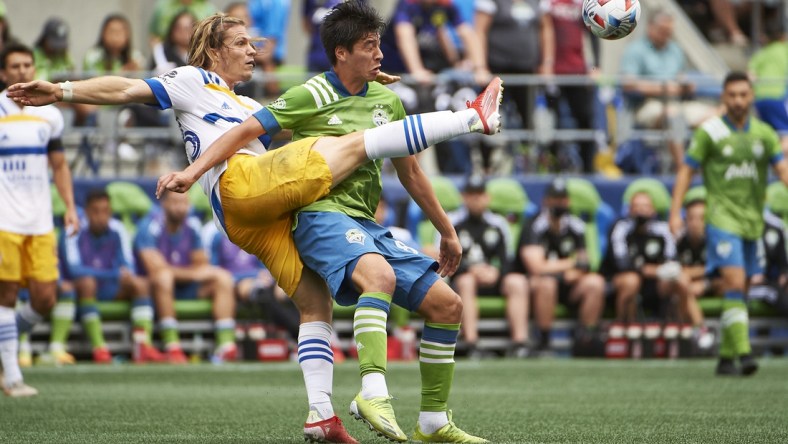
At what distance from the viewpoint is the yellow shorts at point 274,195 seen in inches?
238

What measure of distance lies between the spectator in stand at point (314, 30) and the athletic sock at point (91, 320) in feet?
11.8

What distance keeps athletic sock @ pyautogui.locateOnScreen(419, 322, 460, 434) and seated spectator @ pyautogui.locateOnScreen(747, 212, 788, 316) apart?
931 centimetres

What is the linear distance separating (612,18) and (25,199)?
4.54 metres

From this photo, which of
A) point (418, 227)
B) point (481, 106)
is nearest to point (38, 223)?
point (481, 106)

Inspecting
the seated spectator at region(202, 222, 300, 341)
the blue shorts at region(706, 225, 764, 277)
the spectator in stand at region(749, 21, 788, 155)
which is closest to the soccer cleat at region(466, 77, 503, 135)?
the blue shorts at region(706, 225, 764, 277)

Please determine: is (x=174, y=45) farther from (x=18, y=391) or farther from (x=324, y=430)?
(x=324, y=430)

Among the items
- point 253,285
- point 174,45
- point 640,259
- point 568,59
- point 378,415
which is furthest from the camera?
point 568,59

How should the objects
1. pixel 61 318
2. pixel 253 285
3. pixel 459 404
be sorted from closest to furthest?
pixel 459 404 < pixel 61 318 < pixel 253 285

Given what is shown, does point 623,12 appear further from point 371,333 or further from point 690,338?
point 690,338

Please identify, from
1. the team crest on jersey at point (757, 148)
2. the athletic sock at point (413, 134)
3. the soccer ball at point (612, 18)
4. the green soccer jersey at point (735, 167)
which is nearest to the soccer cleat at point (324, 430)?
the athletic sock at point (413, 134)

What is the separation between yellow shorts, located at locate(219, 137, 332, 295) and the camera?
6.05 m

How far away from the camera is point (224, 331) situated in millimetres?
14023

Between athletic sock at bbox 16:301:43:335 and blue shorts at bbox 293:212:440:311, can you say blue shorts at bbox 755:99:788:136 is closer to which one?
athletic sock at bbox 16:301:43:335

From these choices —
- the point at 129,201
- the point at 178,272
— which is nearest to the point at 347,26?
the point at 178,272
